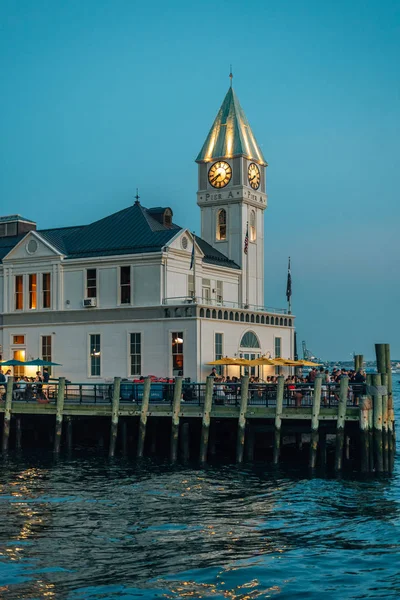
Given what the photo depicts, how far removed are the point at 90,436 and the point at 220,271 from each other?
2182 centimetres

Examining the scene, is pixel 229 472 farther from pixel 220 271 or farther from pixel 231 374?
pixel 220 271

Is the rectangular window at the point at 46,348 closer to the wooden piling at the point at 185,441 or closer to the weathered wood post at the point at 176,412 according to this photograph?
the wooden piling at the point at 185,441

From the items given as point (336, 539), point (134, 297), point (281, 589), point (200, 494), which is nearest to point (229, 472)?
point (200, 494)

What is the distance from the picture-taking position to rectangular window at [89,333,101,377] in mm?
56406

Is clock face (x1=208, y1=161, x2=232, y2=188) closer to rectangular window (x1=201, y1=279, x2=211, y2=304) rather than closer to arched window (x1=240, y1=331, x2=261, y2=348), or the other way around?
rectangular window (x1=201, y1=279, x2=211, y2=304)

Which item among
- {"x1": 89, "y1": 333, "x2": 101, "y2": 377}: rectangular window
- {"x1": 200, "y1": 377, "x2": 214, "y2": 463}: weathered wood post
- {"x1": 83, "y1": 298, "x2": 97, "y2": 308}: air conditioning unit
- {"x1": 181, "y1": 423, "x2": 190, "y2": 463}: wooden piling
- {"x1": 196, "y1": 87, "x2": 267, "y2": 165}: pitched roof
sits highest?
{"x1": 196, "y1": 87, "x2": 267, "y2": 165}: pitched roof

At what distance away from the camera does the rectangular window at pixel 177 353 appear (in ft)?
179

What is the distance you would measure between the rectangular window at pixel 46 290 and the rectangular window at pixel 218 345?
429 inches

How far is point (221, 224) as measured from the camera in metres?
67.2

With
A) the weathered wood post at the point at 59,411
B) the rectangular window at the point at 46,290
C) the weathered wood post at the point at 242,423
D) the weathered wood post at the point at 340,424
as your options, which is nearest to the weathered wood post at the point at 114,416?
the weathered wood post at the point at 59,411

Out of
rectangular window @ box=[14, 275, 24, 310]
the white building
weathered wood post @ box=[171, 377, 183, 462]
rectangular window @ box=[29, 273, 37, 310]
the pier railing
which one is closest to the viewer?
the pier railing

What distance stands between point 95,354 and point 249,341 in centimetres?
1031

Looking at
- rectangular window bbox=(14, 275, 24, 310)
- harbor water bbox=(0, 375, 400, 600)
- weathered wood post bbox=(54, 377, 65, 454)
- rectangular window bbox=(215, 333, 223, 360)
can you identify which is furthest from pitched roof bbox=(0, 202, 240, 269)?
harbor water bbox=(0, 375, 400, 600)

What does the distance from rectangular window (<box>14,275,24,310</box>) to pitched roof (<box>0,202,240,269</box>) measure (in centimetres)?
317
